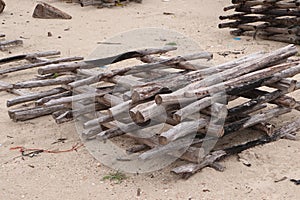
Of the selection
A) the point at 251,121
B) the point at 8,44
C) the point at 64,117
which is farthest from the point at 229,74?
the point at 8,44

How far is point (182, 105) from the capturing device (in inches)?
157

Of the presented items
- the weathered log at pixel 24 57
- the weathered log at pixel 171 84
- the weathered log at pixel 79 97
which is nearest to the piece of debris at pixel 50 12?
the weathered log at pixel 24 57

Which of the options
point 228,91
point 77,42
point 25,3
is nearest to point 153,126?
point 228,91

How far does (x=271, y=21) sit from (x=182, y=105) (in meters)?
5.65

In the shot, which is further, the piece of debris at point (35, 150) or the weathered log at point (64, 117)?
the weathered log at point (64, 117)

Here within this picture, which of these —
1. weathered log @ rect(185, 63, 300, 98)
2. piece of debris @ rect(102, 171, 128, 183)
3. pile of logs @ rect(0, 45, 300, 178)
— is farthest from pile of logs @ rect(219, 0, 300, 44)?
piece of debris @ rect(102, 171, 128, 183)

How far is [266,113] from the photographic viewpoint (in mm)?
4586

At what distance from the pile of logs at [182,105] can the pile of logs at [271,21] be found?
3.68 metres

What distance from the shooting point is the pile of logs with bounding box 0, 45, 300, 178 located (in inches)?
154

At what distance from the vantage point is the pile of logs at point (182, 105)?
12.8 ft

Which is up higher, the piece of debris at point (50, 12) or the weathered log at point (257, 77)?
the weathered log at point (257, 77)

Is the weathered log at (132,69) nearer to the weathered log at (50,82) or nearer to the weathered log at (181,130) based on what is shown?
the weathered log at (50,82)

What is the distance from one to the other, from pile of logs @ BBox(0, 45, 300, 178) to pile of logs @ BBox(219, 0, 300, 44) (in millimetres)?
3681

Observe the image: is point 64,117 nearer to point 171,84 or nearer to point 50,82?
point 50,82
